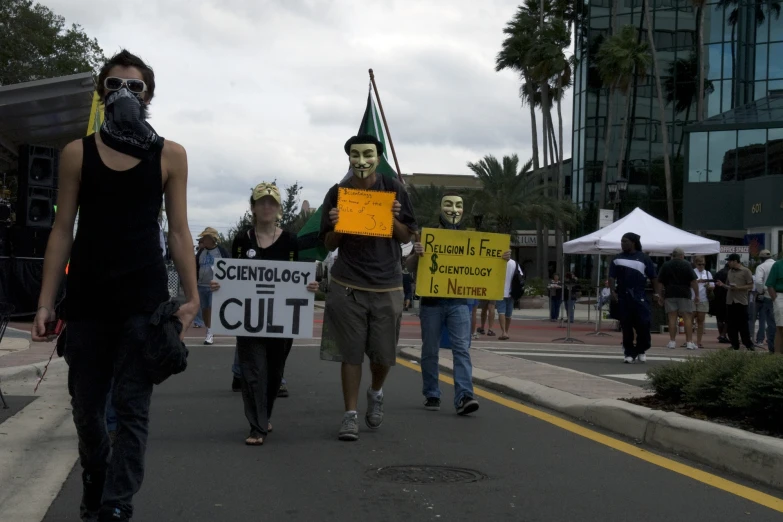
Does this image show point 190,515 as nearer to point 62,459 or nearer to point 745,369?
point 62,459

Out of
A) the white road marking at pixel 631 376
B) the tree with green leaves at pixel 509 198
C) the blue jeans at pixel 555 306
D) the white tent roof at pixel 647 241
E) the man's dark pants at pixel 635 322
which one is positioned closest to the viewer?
the white road marking at pixel 631 376

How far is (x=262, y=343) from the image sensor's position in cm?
733

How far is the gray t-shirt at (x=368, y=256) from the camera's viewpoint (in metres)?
7.41

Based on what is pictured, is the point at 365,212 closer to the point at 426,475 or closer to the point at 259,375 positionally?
the point at 259,375

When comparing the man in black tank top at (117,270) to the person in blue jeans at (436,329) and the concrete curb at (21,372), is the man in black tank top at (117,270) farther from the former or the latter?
the concrete curb at (21,372)

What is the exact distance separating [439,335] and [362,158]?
2.06 meters

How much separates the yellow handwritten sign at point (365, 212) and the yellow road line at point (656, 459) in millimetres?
2113

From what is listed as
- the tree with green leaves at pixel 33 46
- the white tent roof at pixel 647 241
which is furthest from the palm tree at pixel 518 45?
the white tent roof at pixel 647 241

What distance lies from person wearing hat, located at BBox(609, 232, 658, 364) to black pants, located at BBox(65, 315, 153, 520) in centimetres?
1144

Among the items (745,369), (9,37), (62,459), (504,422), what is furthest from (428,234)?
(9,37)

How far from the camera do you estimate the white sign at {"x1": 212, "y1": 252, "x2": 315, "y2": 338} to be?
291 inches

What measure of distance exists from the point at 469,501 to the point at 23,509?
2.26 meters

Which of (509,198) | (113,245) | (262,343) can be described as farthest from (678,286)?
(509,198)

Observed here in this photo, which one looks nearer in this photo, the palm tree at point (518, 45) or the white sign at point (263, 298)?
the white sign at point (263, 298)
